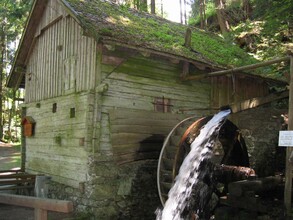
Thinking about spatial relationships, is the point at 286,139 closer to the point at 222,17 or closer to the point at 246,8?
the point at 222,17

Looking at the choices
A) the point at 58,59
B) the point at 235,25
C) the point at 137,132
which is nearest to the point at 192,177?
the point at 137,132

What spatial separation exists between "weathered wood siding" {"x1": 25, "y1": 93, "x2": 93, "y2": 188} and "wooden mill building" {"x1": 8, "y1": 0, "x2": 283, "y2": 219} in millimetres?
25

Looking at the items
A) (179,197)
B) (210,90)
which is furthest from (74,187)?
(210,90)

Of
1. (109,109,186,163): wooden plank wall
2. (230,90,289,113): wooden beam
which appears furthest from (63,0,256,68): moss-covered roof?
(109,109,186,163): wooden plank wall

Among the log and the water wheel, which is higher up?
the water wheel

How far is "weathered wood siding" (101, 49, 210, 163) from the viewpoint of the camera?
780 cm

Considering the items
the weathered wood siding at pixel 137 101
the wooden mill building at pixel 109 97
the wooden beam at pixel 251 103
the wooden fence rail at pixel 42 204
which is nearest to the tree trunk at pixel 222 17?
the wooden mill building at pixel 109 97

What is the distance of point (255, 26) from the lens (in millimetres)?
16859

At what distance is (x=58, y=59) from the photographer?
9555 millimetres

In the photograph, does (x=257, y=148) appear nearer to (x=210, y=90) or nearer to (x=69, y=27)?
(x=210, y=90)

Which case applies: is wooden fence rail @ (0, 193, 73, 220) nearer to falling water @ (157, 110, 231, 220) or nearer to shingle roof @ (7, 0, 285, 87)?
falling water @ (157, 110, 231, 220)

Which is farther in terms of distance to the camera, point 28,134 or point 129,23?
point 28,134

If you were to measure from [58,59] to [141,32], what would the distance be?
273 cm

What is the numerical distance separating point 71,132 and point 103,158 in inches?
51.6
